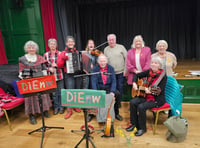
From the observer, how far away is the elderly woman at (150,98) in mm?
2242

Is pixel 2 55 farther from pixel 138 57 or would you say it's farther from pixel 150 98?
pixel 150 98

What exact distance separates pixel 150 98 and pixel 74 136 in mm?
1271

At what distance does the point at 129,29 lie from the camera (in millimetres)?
7176

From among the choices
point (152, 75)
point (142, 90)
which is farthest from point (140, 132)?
point (152, 75)

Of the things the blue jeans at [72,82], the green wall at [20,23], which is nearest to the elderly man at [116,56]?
the blue jeans at [72,82]

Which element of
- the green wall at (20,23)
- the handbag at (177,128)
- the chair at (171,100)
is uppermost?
the green wall at (20,23)

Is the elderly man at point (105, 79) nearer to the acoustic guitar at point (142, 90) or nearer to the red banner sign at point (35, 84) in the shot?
the acoustic guitar at point (142, 90)

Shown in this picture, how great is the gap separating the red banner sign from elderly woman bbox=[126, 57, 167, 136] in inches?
49.1

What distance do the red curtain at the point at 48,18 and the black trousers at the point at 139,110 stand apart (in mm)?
3293

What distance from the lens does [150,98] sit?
235 cm

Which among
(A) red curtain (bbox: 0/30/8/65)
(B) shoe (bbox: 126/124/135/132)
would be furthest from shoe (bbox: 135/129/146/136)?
(A) red curtain (bbox: 0/30/8/65)

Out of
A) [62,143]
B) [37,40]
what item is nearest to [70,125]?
[62,143]

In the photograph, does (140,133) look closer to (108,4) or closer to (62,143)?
(62,143)

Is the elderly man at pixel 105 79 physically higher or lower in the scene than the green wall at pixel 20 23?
lower
